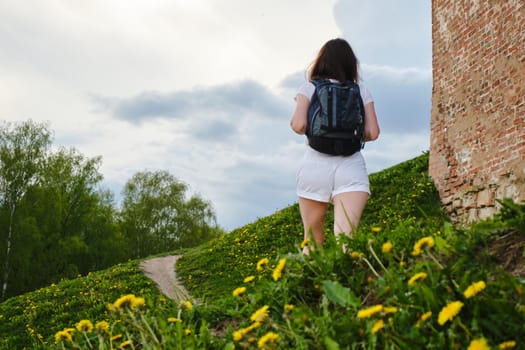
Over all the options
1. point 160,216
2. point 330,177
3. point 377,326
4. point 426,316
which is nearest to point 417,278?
point 426,316

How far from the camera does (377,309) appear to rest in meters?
2.48

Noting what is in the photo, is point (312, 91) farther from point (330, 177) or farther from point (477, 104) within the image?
point (477, 104)

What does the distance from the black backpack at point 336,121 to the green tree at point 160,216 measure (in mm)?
40082

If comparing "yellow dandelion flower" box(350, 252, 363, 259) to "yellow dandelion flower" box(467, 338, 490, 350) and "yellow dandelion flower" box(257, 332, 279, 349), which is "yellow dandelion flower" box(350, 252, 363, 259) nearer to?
"yellow dandelion flower" box(257, 332, 279, 349)

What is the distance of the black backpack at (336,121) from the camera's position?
4.41m

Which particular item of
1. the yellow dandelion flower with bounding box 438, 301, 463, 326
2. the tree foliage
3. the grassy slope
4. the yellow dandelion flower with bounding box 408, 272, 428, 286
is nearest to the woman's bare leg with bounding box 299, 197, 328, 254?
the yellow dandelion flower with bounding box 408, 272, 428, 286

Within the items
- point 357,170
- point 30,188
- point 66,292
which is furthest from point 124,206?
point 357,170

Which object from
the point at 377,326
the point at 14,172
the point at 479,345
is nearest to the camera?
the point at 479,345

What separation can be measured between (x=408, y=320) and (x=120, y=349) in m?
1.75

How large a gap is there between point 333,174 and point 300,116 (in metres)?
0.50

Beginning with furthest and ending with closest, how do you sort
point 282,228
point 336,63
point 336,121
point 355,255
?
point 282,228 → point 336,63 → point 336,121 → point 355,255

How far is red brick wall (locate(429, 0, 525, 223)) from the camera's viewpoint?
11.0 m

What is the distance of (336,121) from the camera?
14.4 ft

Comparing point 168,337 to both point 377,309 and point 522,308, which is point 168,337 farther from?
point 522,308
